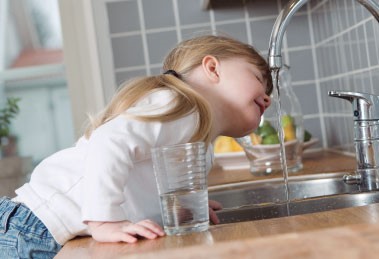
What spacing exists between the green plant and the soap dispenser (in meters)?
1.95

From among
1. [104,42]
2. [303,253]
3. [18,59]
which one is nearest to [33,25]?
[18,59]

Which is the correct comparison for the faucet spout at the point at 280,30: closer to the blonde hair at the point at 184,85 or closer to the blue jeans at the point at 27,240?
the blonde hair at the point at 184,85

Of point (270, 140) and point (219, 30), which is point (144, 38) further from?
point (270, 140)

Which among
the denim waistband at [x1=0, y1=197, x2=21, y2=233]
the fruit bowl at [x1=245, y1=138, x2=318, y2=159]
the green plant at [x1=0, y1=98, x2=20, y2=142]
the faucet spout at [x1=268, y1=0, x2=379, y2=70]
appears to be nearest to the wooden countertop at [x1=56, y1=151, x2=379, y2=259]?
the denim waistband at [x1=0, y1=197, x2=21, y2=233]

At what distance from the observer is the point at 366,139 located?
139 centimetres

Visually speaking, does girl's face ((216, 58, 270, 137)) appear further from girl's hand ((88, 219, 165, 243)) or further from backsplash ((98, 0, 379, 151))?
backsplash ((98, 0, 379, 151))

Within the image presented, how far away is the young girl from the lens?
3.67ft

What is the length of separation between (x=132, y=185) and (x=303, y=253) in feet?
1.86

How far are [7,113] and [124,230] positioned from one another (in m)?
2.16

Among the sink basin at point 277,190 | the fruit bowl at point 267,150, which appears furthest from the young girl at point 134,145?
the fruit bowl at point 267,150

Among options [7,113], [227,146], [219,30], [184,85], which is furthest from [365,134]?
[7,113]

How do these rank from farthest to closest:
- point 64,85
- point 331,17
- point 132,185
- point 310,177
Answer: point 64,85 < point 331,17 < point 310,177 < point 132,185

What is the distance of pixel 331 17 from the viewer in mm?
2225

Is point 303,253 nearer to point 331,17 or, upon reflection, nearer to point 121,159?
point 121,159
